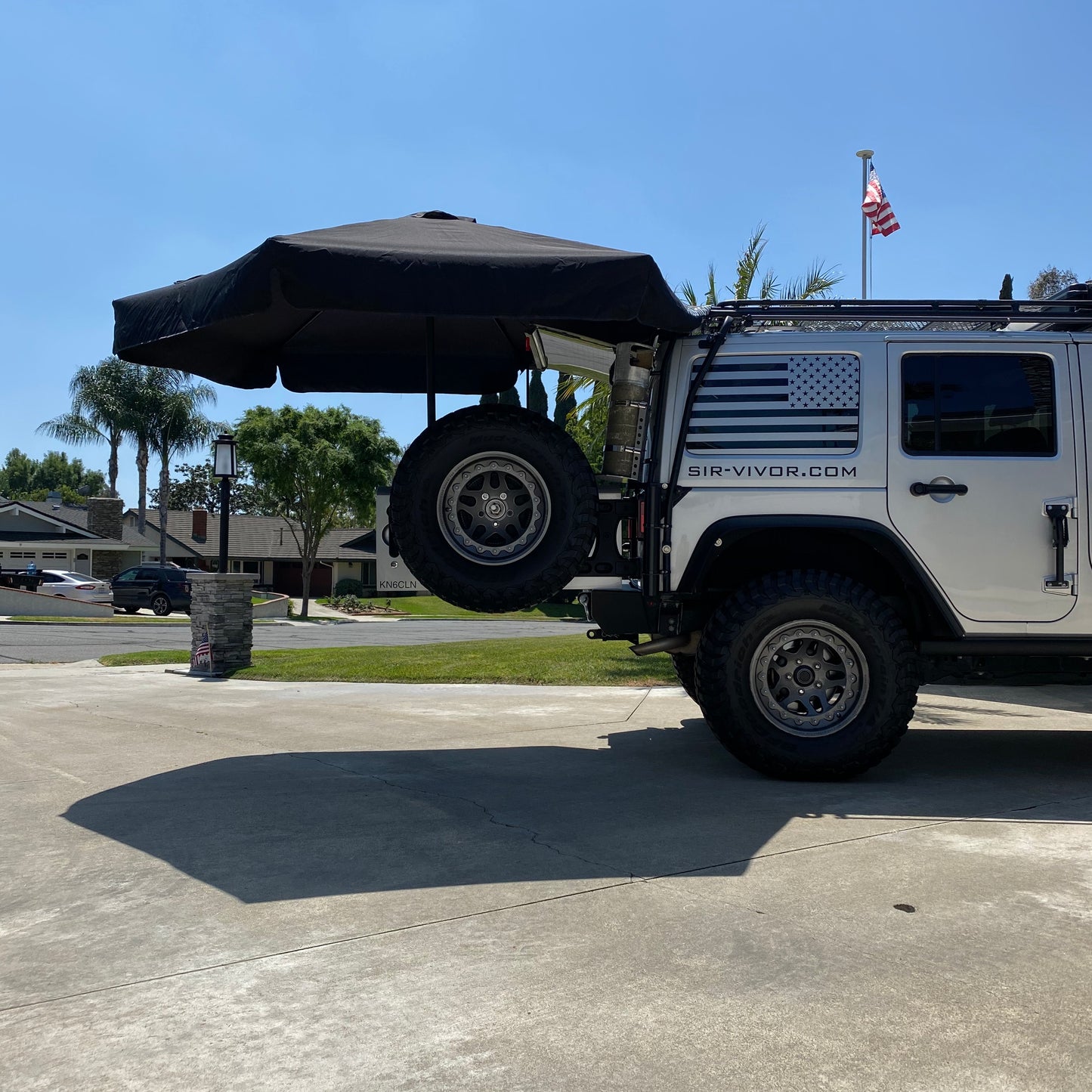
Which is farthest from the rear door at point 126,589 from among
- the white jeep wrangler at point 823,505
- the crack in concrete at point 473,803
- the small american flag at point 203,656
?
the white jeep wrangler at point 823,505

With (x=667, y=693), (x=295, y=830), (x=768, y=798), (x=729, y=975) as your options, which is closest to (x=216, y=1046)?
(x=729, y=975)

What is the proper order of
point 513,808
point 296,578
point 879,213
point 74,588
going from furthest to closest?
point 296,578 < point 74,588 < point 879,213 < point 513,808

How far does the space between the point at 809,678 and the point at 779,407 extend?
1.53 meters

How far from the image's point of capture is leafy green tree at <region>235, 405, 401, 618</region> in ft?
125

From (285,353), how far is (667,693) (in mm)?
4752

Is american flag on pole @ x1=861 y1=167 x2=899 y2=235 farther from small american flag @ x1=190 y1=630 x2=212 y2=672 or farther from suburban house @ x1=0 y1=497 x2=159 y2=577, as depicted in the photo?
suburban house @ x1=0 y1=497 x2=159 y2=577

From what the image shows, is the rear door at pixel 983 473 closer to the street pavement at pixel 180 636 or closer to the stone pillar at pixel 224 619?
the stone pillar at pixel 224 619

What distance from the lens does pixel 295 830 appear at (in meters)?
4.61

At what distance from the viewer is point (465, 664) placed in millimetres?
12547

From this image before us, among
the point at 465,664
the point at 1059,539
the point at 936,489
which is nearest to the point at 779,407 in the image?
the point at 936,489

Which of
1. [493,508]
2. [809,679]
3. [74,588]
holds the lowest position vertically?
[74,588]

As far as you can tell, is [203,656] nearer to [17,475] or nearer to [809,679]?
[809,679]

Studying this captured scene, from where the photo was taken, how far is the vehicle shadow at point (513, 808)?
4.07 m

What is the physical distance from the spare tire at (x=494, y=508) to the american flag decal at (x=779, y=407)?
2.51ft
